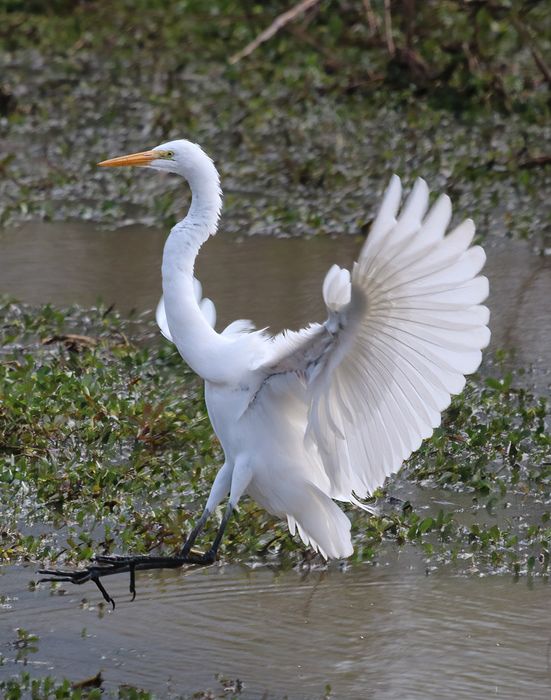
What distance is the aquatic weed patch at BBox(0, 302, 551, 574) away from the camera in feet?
14.2

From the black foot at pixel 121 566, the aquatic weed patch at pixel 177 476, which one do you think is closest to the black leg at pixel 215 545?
the black foot at pixel 121 566

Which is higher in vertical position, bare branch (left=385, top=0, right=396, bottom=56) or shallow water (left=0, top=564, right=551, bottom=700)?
bare branch (left=385, top=0, right=396, bottom=56)

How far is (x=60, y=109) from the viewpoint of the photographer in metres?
10.1

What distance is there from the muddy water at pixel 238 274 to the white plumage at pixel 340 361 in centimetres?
196

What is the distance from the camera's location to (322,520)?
4043 mm

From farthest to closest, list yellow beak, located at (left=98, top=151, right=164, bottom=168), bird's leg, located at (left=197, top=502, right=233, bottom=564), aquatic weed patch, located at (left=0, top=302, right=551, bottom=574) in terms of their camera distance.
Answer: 1. aquatic weed patch, located at (left=0, top=302, right=551, bottom=574)
2. yellow beak, located at (left=98, top=151, right=164, bottom=168)
3. bird's leg, located at (left=197, top=502, right=233, bottom=564)

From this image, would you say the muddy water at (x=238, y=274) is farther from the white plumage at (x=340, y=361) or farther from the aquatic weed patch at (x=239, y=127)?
the white plumage at (x=340, y=361)

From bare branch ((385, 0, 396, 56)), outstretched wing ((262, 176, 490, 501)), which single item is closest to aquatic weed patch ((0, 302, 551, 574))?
outstretched wing ((262, 176, 490, 501))

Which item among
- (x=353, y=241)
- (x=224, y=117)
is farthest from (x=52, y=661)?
(x=224, y=117)

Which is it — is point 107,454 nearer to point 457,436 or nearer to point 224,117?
point 457,436

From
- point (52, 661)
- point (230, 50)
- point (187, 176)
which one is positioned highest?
point (230, 50)

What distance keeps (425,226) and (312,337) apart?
58 centimetres

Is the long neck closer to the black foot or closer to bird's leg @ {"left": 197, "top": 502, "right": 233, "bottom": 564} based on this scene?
bird's leg @ {"left": 197, "top": 502, "right": 233, "bottom": 564}

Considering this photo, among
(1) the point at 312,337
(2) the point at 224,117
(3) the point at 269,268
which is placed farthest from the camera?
(2) the point at 224,117
